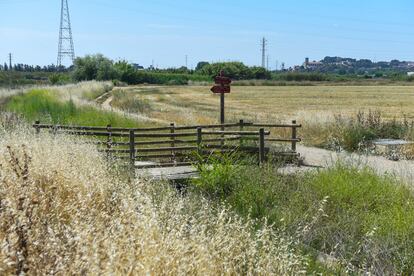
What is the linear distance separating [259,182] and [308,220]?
1.85 meters

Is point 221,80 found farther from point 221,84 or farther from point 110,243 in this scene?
point 110,243

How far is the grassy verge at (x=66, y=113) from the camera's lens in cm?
2128

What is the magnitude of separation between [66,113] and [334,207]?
1734 centimetres

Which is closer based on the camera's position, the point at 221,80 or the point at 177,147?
the point at 177,147

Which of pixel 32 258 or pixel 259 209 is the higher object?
pixel 32 258

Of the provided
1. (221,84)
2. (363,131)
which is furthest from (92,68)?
(221,84)

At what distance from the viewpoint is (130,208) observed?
175 inches

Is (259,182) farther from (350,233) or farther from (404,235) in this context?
(404,235)

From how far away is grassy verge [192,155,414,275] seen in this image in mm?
6344

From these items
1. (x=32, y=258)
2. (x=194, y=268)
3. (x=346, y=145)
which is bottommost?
(x=346, y=145)

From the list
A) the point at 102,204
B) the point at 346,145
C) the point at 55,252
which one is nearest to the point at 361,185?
the point at 102,204

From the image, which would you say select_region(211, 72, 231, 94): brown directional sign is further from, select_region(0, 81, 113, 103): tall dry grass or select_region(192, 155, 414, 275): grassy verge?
select_region(0, 81, 113, 103): tall dry grass

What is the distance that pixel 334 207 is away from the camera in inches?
346

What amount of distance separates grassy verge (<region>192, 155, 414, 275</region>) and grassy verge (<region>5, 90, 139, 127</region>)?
11.4 meters
